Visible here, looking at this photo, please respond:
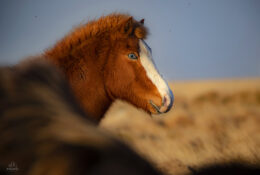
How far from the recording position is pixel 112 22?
3.35 metres

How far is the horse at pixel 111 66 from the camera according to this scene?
3039 millimetres

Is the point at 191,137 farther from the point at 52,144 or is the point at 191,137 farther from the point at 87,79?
the point at 52,144

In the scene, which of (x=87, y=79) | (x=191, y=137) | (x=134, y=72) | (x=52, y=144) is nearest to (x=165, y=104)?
(x=134, y=72)

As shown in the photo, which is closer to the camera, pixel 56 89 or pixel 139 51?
pixel 56 89

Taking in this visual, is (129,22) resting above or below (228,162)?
above

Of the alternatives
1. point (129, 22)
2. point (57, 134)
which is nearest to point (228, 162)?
point (57, 134)

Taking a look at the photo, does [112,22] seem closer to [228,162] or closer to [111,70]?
[111,70]

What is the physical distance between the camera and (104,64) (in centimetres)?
319

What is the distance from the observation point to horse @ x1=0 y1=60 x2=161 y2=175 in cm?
58

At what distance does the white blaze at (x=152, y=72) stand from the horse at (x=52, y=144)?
2547mm

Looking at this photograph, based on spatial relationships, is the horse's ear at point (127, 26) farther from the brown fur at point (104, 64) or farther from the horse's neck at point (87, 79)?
the horse's neck at point (87, 79)

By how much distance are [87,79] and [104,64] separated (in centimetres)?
27

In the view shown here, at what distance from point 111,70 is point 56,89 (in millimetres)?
2344

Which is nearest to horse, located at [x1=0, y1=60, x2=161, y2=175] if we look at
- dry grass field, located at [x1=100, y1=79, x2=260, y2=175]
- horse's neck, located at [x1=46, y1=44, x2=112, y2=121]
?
dry grass field, located at [x1=100, y1=79, x2=260, y2=175]
